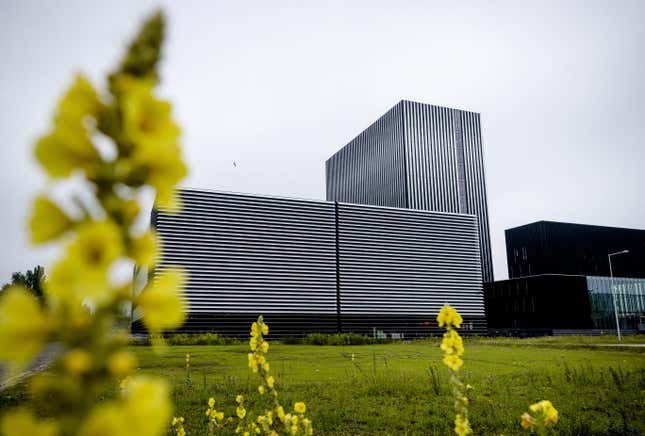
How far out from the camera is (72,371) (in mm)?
724

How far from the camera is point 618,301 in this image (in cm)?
7150

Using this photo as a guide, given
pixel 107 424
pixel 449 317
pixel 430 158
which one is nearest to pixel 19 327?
pixel 107 424

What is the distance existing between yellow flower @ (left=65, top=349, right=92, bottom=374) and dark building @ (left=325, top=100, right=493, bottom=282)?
106m

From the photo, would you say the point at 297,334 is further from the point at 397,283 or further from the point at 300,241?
the point at 397,283

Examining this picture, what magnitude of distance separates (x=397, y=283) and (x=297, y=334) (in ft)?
74.3

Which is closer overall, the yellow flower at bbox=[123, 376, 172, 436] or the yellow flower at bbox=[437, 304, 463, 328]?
the yellow flower at bbox=[123, 376, 172, 436]

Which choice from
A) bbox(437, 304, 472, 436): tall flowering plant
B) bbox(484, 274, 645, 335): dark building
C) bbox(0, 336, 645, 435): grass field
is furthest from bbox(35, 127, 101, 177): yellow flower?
bbox(484, 274, 645, 335): dark building

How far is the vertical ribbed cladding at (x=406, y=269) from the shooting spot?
3184 inches

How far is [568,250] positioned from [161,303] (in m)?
95.6

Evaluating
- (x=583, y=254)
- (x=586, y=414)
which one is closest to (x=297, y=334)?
(x=583, y=254)

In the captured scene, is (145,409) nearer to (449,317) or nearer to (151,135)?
(151,135)

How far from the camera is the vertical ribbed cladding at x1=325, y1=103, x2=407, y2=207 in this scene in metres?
111

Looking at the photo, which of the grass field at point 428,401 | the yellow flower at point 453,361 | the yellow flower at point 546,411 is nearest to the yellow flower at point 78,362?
the yellow flower at point 546,411

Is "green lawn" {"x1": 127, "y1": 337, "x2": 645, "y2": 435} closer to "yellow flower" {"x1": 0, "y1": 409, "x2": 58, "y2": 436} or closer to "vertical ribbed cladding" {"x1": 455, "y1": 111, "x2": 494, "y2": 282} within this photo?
"yellow flower" {"x1": 0, "y1": 409, "x2": 58, "y2": 436}
